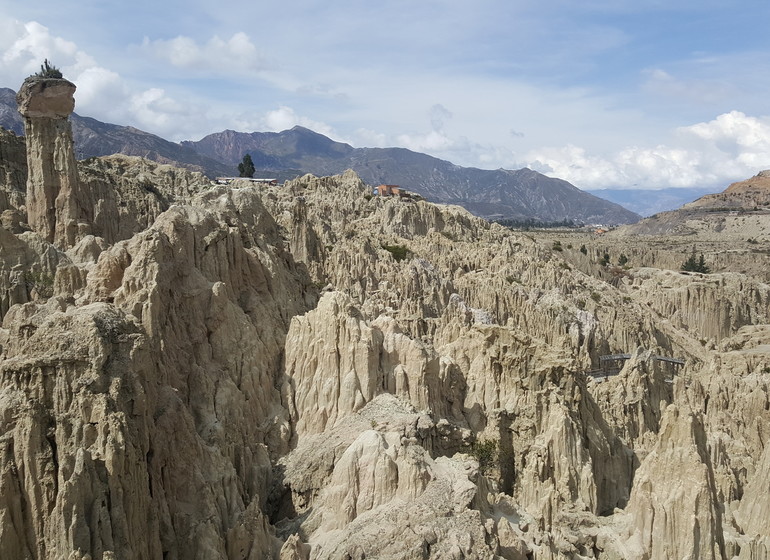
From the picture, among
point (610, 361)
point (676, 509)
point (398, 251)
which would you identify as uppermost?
point (398, 251)

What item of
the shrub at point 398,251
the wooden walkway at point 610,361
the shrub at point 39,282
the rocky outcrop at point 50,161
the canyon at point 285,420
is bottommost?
the wooden walkway at point 610,361

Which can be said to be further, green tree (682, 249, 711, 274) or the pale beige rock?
green tree (682, 249, 711, 274)

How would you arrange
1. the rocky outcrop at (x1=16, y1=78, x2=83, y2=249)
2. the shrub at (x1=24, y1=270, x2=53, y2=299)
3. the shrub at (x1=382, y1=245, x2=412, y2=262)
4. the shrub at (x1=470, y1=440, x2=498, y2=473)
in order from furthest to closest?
the shrub at (x1=382, y1=245, x2=412, y2=262), the rocky outcrop at (x1=16, y1=78, x2=83, y2=249), the shrub at (x1=470, y1=440, x2=498, y2=473), the shrub at (x1=24, y1=270, x2=53, y2=299)

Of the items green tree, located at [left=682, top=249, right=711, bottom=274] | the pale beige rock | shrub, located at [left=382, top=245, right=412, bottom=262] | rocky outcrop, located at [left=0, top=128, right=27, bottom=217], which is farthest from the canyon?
green tree, located at [left=682, top=249, right=711, bottom=274]

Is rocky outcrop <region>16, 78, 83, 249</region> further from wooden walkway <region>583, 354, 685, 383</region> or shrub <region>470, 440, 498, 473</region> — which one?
wooden walkway <region>583, 354, 685, 383</region>

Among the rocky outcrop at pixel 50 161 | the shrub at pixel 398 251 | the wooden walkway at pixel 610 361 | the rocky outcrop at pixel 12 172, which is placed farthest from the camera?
the shrub at pixel 398 251

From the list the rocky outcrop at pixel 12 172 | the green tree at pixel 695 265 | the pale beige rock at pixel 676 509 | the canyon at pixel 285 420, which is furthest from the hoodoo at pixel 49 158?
the green tree at pixel 695 265

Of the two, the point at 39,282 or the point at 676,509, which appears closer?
the point at 676,509

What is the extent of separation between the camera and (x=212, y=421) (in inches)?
912

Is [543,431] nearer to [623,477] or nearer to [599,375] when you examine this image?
[623,477]

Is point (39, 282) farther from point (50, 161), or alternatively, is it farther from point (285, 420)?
point (50, 161)

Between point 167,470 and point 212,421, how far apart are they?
4.37m

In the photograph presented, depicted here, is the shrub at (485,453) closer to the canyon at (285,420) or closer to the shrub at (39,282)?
the canyon at (285,420)

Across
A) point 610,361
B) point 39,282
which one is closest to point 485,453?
point 39,282
